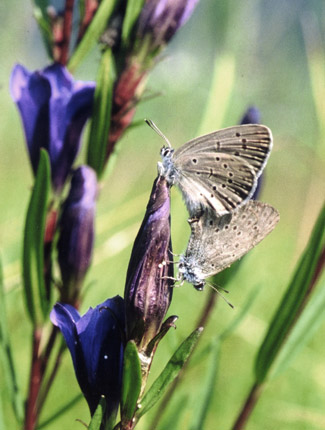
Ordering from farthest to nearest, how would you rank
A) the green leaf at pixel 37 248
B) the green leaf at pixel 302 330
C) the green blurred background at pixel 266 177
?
the green blurred background at pixel 266 177 < the green leaf at pixel 302 330 < the green leaf at pixel 37 248

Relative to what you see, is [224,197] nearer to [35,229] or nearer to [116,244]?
[35,229]

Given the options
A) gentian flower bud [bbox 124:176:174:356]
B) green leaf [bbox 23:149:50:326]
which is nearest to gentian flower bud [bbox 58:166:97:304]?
green leaf [bbox 23:149:50:326]

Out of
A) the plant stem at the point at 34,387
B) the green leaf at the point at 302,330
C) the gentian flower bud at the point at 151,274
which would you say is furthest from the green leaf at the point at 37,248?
the green leaf at the point at 302,330

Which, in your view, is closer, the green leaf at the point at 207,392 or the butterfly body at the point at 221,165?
the butterfly body at the point at 221,165

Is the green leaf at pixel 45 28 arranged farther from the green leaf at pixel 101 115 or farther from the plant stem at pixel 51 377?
the plant stem at pixel 51 377

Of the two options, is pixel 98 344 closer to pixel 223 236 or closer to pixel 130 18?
pixel 223 236

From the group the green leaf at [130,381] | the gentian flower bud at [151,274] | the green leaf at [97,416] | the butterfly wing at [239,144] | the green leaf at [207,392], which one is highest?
the butterfly wing at [239,144]
